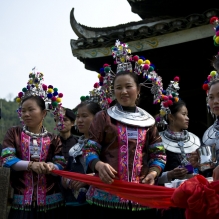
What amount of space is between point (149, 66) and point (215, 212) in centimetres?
215

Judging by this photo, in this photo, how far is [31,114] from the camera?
424 cm

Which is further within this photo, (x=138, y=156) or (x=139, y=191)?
(x=138, y=156)

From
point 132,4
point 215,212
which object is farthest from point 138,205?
point 132,4

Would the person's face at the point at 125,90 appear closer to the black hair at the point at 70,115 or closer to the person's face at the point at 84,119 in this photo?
the person's face at the point at 84,119

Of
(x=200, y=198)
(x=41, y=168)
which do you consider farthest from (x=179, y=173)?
(x=200, y=198)

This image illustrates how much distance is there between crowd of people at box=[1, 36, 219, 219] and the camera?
3502 millimetres

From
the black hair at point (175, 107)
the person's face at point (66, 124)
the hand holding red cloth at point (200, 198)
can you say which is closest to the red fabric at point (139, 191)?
the hand holding red cloth at point (200, 198)

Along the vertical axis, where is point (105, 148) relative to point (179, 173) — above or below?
above

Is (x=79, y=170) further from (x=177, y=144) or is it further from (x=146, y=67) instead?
(x=146, y=67)

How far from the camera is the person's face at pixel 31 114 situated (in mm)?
4235

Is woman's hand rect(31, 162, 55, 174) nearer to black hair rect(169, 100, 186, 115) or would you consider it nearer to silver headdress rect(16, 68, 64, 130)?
silver headdress rect(16, 68, 64, 130)

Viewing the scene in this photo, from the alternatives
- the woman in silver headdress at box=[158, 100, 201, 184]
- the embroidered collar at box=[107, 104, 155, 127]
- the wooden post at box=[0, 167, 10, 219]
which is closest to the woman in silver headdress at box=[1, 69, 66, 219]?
the wooden post at box=[0, 167, 10, 219]

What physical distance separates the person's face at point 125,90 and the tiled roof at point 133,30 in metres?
2.79

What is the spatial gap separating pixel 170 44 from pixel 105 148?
3329mm
